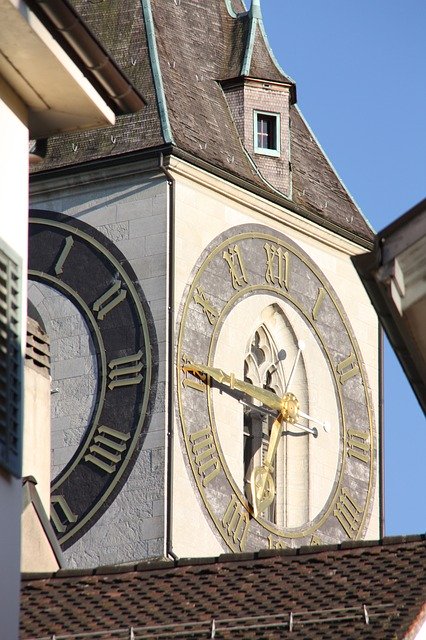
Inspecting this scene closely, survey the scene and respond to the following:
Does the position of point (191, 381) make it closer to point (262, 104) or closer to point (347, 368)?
point (347, 368)

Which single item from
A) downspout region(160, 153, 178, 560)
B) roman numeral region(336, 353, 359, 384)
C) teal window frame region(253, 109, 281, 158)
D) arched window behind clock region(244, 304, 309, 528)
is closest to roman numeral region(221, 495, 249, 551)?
arched window behind clock region(244, 304, 309, 528)

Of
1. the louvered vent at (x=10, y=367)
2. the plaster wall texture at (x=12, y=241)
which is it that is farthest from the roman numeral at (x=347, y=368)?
the louvered vent at (x=10, y=367)

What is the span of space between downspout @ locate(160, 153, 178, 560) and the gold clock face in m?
0.16

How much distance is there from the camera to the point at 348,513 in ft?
106

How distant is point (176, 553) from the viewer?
2919 cm

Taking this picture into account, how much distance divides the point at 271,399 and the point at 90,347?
2166 mm

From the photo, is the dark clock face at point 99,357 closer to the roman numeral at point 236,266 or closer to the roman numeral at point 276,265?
the roman numeral at point 236,266

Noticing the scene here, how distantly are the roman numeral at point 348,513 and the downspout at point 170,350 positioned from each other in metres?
3.05

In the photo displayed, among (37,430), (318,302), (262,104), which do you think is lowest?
(37,430)

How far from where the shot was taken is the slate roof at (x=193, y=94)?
103 feet

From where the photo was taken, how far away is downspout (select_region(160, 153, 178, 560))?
29.4 m

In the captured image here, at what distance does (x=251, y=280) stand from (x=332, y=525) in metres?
2.73

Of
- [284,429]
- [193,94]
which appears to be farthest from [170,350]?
[193,94]

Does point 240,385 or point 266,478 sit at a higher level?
point 240,385
